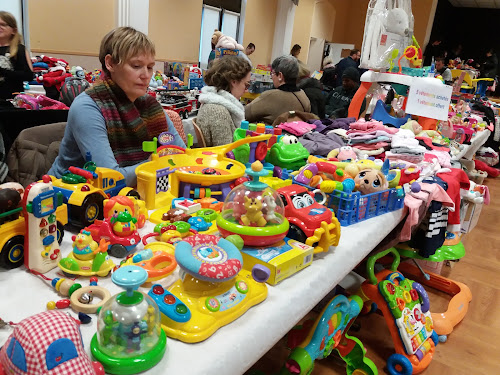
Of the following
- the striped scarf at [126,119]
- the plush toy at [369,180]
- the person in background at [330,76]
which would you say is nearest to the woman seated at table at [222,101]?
the striped scarf at [126,119]

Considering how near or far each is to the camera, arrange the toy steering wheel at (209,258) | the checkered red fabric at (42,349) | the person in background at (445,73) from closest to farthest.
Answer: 1. the checkered red fabric at (42,349)
2. the toy steering wheel at (209,258)
3. the person in background at (445,73)

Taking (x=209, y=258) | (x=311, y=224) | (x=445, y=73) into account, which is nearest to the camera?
(x=209, y=258)

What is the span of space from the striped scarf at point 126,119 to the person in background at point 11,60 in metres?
1.93

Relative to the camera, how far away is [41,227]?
0.86 m

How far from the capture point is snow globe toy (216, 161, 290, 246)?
1.03 m

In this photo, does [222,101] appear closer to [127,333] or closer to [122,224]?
[122,224]

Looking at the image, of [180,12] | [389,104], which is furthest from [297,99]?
[180,12]

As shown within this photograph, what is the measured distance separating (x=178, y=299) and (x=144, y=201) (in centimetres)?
52

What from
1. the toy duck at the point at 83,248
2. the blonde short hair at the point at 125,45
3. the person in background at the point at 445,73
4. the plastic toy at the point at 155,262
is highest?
the person in background at the point at 445,73

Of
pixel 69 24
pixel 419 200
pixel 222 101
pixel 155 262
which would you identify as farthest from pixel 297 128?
pixel 69 24

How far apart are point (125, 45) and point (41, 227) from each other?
0.86 m

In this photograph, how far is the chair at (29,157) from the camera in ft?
5.72

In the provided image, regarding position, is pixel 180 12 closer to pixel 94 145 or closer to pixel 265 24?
pixel 265 24

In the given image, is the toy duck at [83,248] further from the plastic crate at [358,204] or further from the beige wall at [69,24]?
the beige wall at [69,24]
